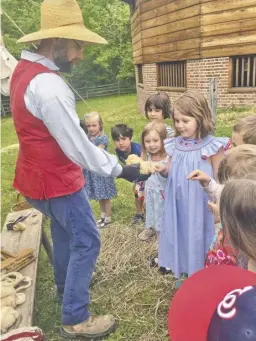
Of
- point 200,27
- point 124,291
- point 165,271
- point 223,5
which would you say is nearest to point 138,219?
point 165,271

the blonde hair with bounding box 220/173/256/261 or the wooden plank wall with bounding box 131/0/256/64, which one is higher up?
the wooden plank wall with bounding box 131/0/256/64

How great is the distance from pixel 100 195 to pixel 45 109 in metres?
2.18

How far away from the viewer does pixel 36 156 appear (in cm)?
203

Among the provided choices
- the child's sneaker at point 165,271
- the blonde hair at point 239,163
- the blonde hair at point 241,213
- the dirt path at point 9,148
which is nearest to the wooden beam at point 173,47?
the dirt path at point 9,148

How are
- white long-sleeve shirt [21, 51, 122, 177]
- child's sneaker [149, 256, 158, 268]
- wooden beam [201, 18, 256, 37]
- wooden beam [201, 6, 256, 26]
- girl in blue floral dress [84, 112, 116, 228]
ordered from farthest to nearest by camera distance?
wooden beam [201, 18, 256, 37]
wooden beam [201, 6, 256, 26]
girl in blue floral dress [84, 112, 116, 228]
child's sneaker [149, 256, 158, 268]
white long-sleeve shirt [21, 51, 122, 177]

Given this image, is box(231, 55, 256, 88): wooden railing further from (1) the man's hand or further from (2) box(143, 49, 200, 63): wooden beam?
(1) the man's hand

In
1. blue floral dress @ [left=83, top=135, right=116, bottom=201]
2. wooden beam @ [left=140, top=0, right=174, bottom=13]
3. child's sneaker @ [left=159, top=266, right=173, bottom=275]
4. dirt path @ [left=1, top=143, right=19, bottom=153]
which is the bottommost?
dirt path @ [left=1, top=143, right=19, bottom=153]

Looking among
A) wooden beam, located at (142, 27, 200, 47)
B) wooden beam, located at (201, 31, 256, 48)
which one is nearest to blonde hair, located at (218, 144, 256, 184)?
→ wooden beam, located at (201, 31, 256, 48)

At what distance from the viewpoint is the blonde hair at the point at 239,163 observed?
1.83m

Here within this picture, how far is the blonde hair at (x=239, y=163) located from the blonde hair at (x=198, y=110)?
57 cm

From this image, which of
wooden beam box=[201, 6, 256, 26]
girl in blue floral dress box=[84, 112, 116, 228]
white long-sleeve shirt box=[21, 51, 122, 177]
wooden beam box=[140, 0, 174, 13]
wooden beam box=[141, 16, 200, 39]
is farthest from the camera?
wooden beam box=[140, 0, 174, 13]

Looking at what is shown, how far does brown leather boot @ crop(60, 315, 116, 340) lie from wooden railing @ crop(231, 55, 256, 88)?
27.2 ft

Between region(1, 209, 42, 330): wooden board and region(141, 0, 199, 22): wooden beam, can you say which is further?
region(141, 0, 199, 22): wooden beam

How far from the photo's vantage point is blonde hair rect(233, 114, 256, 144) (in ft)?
8.24
